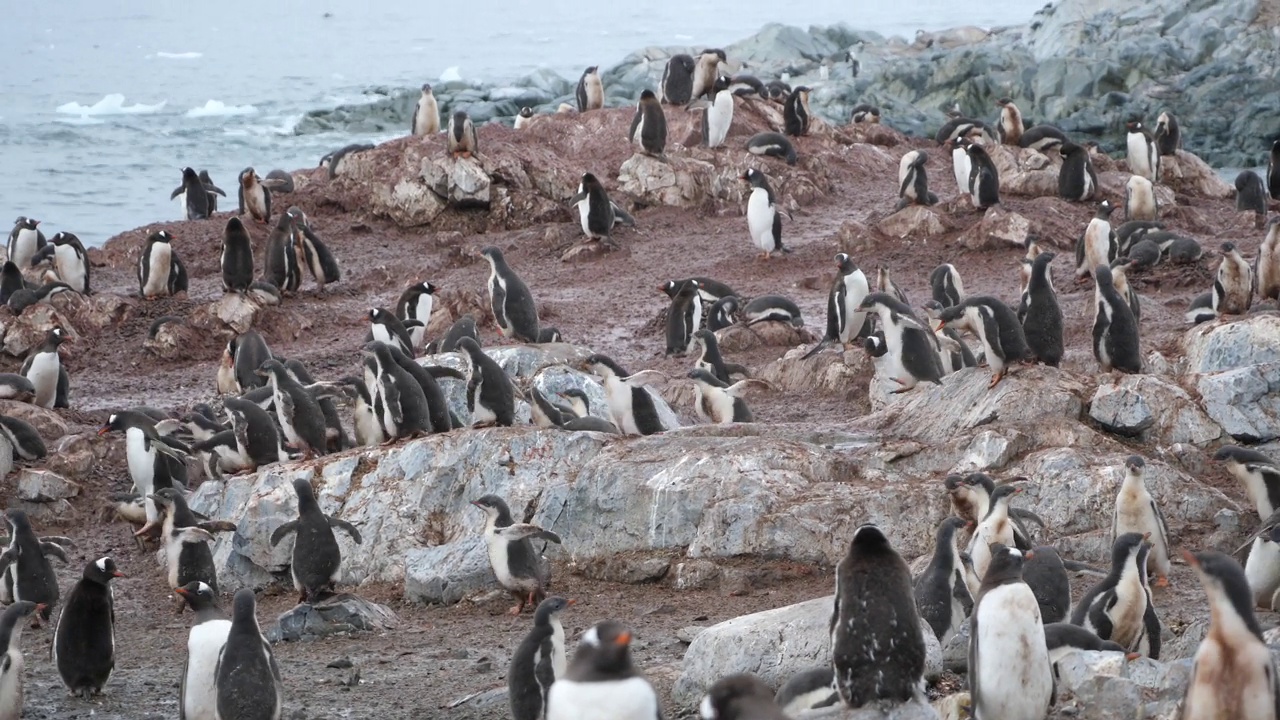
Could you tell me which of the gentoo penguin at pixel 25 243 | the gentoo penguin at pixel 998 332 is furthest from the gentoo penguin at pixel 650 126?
the gentoo penguin at pixel 998 332

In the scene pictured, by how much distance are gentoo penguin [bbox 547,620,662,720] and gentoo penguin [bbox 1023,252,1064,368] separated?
6.38m

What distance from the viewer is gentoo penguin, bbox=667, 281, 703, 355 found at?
17438mm

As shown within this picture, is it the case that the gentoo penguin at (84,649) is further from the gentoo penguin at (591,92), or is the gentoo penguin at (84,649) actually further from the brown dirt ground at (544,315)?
the gentoo penguin at (591,92)

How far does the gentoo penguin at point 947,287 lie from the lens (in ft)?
56.2

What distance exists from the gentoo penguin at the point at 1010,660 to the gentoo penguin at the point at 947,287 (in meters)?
10.8

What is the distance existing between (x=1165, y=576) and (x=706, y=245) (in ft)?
46.0

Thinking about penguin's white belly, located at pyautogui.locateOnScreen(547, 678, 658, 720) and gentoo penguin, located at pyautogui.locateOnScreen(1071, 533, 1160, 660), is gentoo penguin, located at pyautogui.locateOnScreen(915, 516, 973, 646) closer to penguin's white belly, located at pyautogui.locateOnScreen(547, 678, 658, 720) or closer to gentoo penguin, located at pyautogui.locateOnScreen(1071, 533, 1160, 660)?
gentoo penguin, located at pyautogui.locateOnScreen(1071, 533, 1160, 660)

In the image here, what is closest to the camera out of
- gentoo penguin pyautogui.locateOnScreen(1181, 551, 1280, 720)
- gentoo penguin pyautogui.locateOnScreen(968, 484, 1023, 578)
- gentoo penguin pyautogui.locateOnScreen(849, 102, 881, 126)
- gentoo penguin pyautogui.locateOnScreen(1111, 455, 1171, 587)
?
gentoo penguin pyautogui.locateOnScreen(1181, 551, 1280, 720)

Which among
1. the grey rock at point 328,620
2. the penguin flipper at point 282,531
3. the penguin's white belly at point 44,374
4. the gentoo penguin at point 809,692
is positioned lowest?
the penguin's white belly at point 44,374

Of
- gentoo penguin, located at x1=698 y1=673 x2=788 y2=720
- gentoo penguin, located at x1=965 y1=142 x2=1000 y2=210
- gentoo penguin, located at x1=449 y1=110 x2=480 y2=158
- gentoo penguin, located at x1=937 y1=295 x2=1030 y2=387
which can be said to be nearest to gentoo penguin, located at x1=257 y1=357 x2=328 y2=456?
gentoo penguin, located at x1=937 y1=295 x2=1030 y2=387

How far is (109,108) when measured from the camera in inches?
2290

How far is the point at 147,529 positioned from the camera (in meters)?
12.0

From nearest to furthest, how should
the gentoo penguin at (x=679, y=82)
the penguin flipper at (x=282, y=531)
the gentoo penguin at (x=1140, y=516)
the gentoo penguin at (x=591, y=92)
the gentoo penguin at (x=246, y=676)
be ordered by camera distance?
the gentoo penguin at (x=246, y=676) → the gentoo penguin at (x=1140, y=516) → the penguin flipper at (x=282, y=531) → the gentoo penguin at (x=679, y=82) → the gentoo penguin at (x=591, y=92)

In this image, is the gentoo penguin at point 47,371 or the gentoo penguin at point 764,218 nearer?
the gentoo penguin at point 47,371
